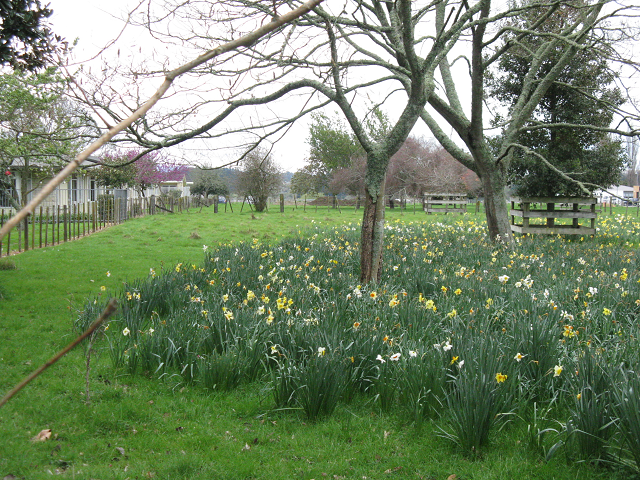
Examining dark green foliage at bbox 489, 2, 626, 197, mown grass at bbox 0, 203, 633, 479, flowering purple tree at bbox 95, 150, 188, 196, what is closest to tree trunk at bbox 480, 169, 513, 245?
dark green foliage at bbox 489, 2, 626, 197

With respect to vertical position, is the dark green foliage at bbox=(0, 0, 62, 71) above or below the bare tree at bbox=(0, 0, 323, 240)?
above

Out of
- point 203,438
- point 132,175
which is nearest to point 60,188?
point 132,175

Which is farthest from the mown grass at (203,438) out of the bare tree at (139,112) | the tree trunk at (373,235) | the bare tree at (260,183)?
the bare tree at (260,183)

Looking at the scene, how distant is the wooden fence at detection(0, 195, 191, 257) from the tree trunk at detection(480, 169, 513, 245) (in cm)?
721

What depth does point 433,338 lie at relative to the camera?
443cm

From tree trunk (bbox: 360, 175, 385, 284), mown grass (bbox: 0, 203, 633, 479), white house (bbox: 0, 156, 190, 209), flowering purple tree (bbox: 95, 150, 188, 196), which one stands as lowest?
mown grass (bbox: 0, 203, 633, 479)

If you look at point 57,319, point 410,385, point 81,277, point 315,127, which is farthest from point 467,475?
point 315,127

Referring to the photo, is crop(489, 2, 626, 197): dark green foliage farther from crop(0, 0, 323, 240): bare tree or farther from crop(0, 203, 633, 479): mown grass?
crop(0, 0, 323, 240): bare tree

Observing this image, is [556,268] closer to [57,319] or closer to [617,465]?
[617,465]

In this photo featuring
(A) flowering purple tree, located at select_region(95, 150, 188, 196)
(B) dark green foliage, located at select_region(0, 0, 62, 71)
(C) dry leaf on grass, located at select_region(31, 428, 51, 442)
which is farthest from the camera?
(A) flowering purple tree, located at select_region(95, 150, 188, 196)

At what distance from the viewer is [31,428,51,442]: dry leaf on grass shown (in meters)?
3.35

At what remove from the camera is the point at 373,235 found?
275 inches

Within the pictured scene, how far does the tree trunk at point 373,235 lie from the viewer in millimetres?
6961

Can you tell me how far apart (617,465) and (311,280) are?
4.36 meters
